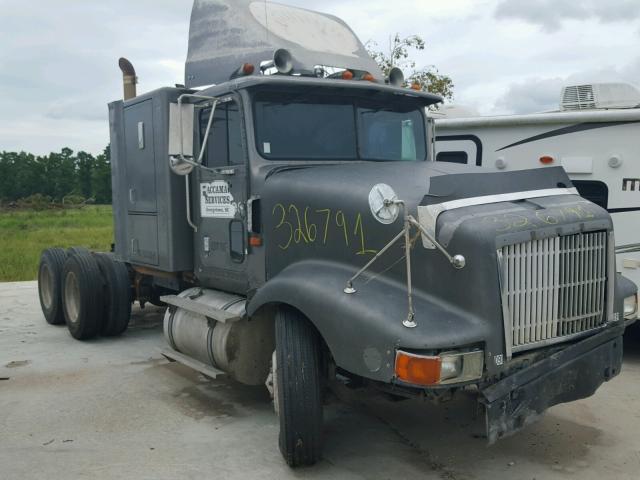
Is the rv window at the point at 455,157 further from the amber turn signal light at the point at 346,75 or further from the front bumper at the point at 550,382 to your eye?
the front bumper at the point at 550,382

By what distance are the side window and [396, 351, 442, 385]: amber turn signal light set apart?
2.29 metres

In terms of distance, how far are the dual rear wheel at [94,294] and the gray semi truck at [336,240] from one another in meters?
0.50

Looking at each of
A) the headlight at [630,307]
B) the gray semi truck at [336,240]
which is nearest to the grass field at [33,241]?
the gray semi truck at [336,240]

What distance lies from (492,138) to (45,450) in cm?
563

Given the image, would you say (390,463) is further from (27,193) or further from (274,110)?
(27,193)

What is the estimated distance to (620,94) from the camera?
7402mm

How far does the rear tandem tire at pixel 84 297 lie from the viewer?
7.41 meters

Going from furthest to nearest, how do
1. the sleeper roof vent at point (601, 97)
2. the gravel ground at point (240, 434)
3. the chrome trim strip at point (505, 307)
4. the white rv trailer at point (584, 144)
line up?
the sleeper roof vent at point (601, 97), the white rv trailer at point (584, 144), the gravel ground at point (240, 434), the chrome trim strip at point (505, 307)

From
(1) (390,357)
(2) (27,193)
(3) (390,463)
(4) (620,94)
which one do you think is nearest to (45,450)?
(3) (390,463)

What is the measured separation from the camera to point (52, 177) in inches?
3314

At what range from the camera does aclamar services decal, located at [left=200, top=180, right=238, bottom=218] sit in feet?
17.5

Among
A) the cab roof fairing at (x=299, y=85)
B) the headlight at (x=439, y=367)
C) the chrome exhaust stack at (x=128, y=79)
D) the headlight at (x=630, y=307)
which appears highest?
the chrome exhaust stack at (x=128, y=79)

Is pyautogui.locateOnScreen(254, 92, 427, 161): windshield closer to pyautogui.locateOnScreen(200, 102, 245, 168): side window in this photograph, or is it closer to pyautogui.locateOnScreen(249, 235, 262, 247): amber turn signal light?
pyautogui.locateOnScreen(200, 102, 245, 168): side window

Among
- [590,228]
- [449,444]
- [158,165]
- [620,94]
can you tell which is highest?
[620,94]
